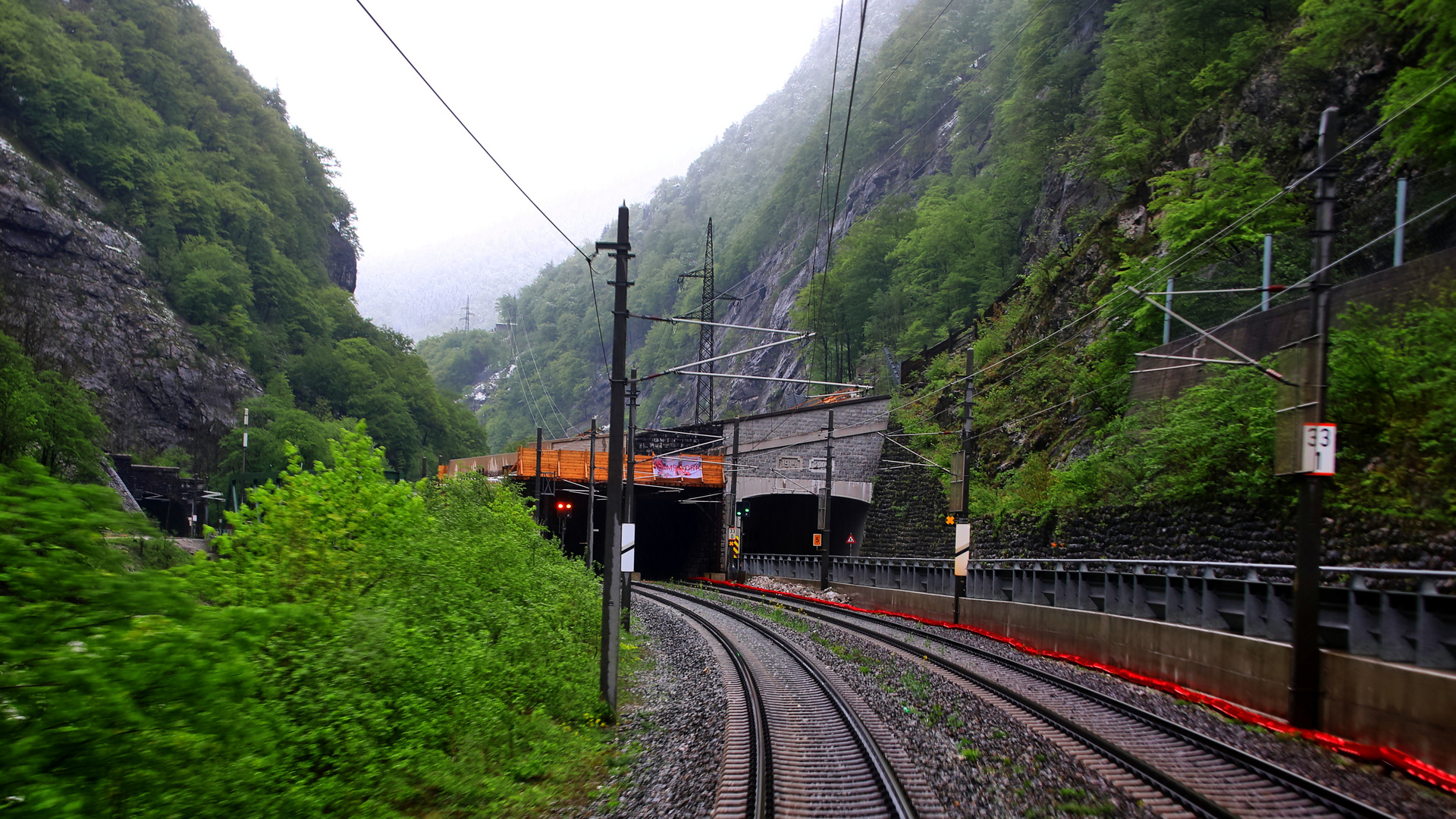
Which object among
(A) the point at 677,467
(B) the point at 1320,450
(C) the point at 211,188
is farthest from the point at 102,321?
(B) the point at 1320,450

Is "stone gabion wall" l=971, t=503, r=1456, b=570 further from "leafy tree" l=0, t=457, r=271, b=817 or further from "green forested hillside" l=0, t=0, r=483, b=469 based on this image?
"green forested hillside" l=0, t=0, r=483, b=469

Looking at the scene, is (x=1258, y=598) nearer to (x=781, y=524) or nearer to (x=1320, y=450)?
(x=1320, y=450)

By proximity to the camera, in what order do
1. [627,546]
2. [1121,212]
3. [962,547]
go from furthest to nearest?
[1121,212]
[962,547]
[627,546]

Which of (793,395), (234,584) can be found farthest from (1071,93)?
(234,584)

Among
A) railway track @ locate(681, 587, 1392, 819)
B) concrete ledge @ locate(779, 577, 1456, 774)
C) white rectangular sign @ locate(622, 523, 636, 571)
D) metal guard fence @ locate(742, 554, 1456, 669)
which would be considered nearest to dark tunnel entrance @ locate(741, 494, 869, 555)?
metal guard fence @ locate(742, 554, 1456, 669)

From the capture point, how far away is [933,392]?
3516cm

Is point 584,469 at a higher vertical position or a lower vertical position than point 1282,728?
higher

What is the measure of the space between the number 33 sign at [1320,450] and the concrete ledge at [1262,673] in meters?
2.19

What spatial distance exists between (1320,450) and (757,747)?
7729 mm

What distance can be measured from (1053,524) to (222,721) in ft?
71.1

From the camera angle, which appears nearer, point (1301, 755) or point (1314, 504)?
point (1301, 755)

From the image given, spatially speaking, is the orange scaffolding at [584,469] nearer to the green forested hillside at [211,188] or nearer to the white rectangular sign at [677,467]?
the white rectangular sign at [677,467]

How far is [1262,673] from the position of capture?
33.9ft

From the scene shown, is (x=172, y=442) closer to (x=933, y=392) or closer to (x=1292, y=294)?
(x=933, y=392)
